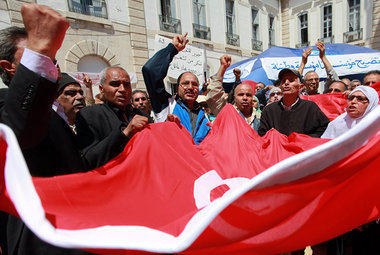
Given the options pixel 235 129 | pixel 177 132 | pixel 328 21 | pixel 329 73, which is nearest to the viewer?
pixel 177 132

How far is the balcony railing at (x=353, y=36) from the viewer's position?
16.0 meters

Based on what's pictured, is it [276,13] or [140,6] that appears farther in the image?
[276,13]

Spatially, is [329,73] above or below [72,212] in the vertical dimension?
above

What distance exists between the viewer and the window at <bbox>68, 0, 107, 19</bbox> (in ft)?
29.9

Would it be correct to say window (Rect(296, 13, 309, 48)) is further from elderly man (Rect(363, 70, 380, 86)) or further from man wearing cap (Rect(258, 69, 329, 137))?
man wearing cap (Rect(258, 69, 329, 137))

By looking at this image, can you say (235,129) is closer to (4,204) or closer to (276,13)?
(4,204)

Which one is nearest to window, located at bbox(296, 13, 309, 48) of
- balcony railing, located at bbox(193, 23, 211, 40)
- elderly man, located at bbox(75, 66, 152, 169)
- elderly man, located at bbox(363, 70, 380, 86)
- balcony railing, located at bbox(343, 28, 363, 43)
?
balcony railing, located at bbox(343, 28, 363, 43)

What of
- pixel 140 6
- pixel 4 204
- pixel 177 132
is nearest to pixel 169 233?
pixel 4 204

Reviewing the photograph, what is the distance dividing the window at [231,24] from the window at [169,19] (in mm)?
4261

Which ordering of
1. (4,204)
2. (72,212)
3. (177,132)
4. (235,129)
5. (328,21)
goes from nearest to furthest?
(4,204)
(72,212)
(177,132)
(235,129)
(328,21)

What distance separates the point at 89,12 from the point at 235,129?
31.3 ft

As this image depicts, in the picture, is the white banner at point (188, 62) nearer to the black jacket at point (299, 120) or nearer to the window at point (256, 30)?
the black jacket at point (299, 120)

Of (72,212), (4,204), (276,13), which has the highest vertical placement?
(276,13)

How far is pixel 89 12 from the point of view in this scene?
31.2 feet
